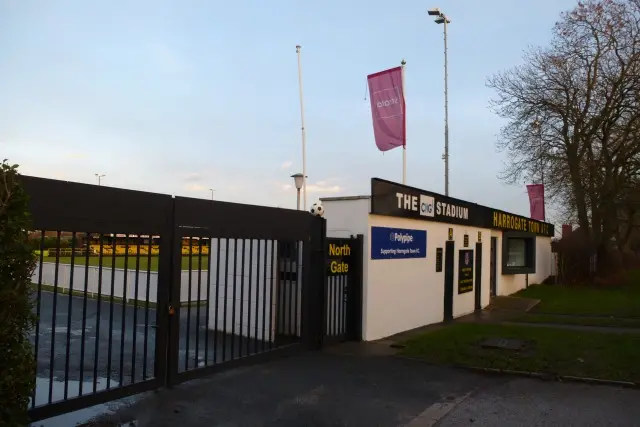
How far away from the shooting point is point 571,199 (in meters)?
29.0

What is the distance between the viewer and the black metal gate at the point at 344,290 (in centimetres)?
1062

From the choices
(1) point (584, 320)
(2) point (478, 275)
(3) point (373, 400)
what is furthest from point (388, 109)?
(3) point (373, 400)

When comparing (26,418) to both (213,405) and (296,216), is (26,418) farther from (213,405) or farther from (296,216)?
(296,216)

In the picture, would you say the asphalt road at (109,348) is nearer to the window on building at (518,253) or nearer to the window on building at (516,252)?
the window on building at (518,253)

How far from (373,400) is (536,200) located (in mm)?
26026

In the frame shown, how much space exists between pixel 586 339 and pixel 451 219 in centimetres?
554

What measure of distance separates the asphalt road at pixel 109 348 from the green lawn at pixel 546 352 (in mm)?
3333

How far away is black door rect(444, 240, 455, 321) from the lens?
1534cm

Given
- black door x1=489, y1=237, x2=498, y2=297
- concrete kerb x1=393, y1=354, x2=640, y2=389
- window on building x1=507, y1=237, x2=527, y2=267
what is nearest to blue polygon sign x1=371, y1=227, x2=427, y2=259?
concrete kerb x1=393, y1=354, x2=640, y2=389

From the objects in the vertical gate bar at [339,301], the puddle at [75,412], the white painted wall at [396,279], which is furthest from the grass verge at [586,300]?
the puddle at [75,412]

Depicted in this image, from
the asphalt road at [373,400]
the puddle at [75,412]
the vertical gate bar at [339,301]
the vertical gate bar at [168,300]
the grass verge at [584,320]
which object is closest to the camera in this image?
the puddle at [75,412]

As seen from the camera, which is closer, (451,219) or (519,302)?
(451,219)

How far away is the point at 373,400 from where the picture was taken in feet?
22.9

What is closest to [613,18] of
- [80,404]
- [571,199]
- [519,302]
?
[571,199]
